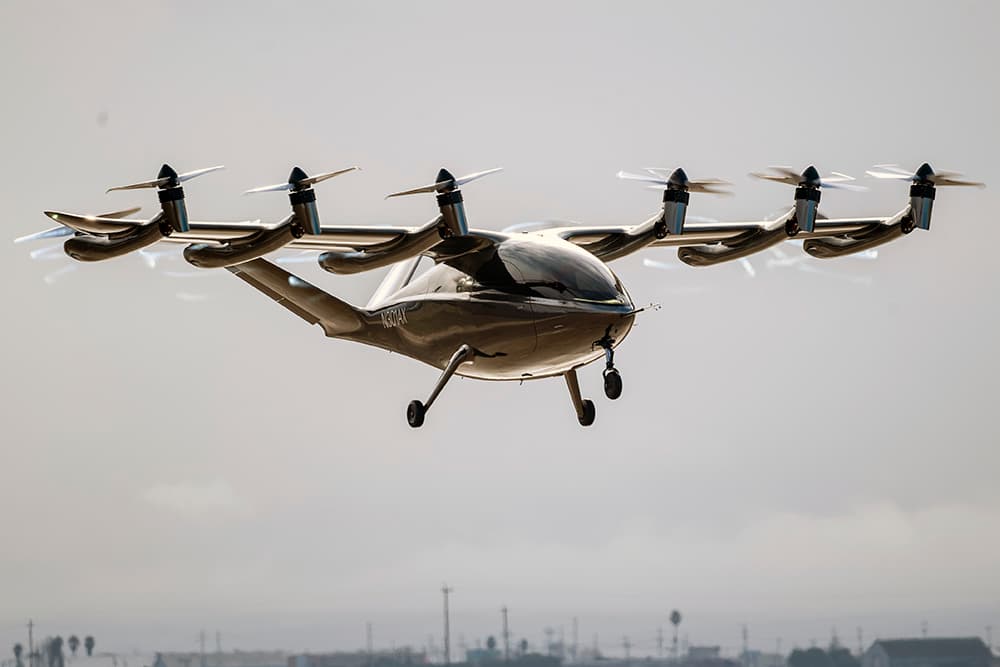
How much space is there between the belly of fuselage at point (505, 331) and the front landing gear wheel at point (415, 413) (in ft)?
6.01

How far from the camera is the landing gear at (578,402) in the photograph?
49.9m

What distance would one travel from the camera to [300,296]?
5175 cm

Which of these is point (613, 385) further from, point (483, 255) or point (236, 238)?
point (236, 238)

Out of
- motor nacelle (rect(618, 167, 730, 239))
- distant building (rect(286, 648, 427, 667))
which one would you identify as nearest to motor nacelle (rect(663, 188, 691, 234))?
motor nacelle (rect(618, 167, 730, 239))

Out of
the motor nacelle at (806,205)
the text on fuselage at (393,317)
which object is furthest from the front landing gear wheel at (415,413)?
the motor nacelle at (806,205)

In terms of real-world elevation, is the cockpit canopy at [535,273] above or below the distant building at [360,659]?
above

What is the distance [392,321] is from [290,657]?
56.8m

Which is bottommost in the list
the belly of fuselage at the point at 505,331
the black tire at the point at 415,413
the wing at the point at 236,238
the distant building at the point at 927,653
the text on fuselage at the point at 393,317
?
the distant building at the point at 927,653

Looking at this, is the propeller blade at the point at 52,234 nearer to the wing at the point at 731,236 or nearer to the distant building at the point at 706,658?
the wing at the point at 731,236

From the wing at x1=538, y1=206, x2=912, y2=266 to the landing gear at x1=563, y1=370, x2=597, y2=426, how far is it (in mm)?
4053

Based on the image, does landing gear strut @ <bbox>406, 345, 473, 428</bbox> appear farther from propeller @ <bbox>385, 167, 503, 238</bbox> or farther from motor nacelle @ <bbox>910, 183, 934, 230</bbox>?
motor nacelle @ <bbox>910, 183, 934, 230</bbox>

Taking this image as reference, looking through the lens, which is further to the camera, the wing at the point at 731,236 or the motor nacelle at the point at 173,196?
the wing at the point at 731,236

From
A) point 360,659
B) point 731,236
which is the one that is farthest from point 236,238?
point 360,659

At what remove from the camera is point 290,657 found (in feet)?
338
